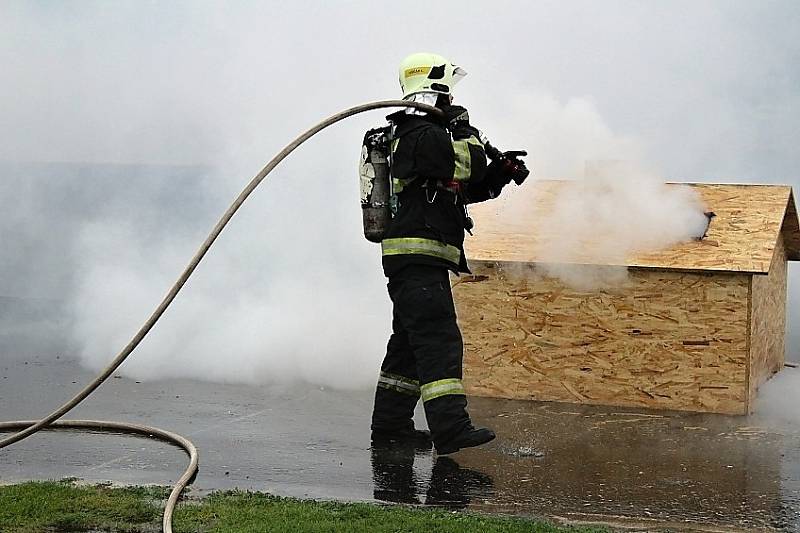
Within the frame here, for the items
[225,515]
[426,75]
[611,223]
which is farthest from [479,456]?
[611,223]

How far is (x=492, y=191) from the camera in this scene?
19.7 ft

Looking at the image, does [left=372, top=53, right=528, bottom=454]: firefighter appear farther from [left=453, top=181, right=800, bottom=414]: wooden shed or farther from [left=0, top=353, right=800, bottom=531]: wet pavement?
[left=453, top=181, right=800, bottom=414]: wooden shed

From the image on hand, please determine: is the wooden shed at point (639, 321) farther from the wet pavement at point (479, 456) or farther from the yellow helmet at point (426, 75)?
the yellow helmet at point (426, 75)

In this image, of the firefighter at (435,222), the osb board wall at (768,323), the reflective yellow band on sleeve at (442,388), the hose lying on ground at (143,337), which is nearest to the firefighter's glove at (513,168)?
the firefighter at (435,222)

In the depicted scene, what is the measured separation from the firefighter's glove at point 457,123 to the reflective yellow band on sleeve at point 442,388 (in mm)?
1237

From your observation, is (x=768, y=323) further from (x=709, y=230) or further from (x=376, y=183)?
(x=376, y=183)

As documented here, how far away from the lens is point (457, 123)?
→ 19.0 feet

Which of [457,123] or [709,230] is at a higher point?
[457,123]

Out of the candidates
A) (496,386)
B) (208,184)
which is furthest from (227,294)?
(208,184)

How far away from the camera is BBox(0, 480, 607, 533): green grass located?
4.41m

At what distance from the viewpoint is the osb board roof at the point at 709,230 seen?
6879mm

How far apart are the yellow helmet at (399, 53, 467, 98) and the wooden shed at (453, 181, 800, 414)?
5.51 feet

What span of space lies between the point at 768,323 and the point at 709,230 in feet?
2.73

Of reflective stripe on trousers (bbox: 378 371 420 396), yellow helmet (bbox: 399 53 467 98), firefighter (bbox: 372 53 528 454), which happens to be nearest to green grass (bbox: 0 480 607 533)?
firefighter (bbox: 372 53 528 454)
